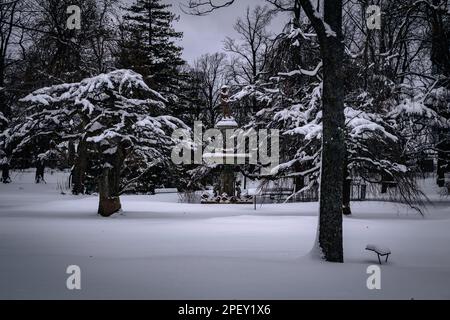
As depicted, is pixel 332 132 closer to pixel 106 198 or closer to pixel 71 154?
pixel 106 198

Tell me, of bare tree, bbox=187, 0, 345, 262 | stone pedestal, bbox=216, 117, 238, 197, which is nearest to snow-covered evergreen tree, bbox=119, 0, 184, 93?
stone pedestal, bbox=216, 117, 238, 197

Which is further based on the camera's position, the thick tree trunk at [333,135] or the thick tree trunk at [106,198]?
the thick tree trunk at [106,198]

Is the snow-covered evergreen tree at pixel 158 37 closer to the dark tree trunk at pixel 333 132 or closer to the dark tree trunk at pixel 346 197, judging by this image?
the dark tree trunk at pixel 346 197

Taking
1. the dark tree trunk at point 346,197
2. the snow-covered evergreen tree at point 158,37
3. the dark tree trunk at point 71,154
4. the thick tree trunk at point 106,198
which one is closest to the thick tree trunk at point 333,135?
the dark tree trunk at point 346,197

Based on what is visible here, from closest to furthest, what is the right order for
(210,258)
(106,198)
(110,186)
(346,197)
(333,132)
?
(333,132) → (210,258) → (106,198) → (110,186) → (346,197)

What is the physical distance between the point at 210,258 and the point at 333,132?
10.3 feet

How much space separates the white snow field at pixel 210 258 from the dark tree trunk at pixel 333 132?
21.8 inches

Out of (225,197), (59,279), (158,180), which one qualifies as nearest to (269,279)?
(59,279)

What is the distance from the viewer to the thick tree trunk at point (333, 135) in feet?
26.4

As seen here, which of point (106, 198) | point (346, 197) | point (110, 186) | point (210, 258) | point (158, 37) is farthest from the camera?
point (158, 37)

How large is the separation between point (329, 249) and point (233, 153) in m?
16.4

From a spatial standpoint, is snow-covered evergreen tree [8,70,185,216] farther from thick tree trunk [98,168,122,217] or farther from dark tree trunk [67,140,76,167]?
dark tree trunk [67,140,76,167]

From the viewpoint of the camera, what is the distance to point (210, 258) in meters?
8.16

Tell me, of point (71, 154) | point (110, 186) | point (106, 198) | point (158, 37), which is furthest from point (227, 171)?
point (158, 37)
